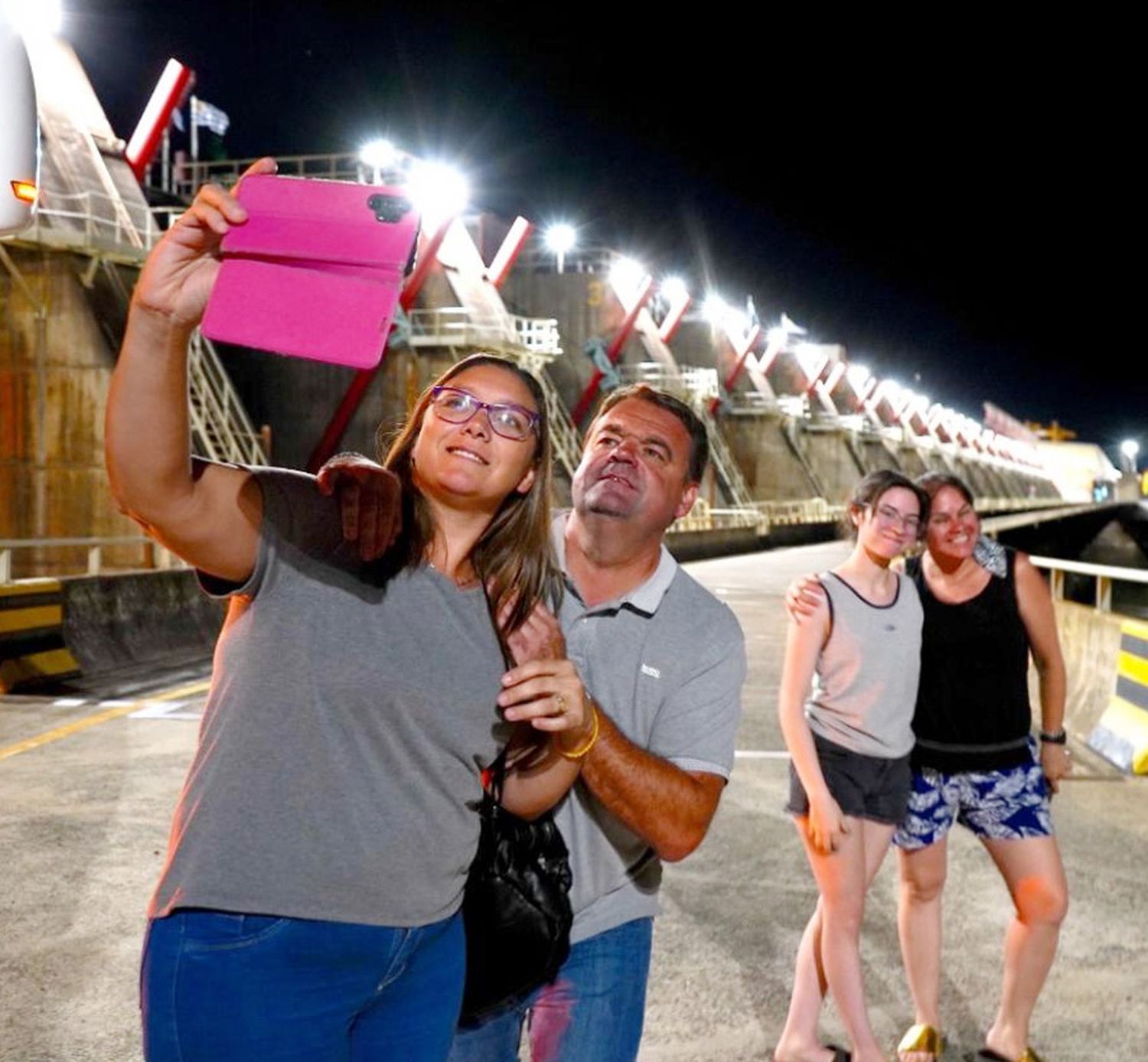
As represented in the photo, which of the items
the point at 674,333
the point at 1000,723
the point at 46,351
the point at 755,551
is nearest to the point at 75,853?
the point at 1000,723

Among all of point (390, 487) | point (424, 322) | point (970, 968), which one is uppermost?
point (424, 322)

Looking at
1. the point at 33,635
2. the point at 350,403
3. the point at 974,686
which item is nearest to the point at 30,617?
the point at 33,635

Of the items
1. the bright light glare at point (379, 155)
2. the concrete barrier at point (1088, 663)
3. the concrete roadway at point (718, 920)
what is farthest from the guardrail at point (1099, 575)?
the bright light glare at point (379, 155)

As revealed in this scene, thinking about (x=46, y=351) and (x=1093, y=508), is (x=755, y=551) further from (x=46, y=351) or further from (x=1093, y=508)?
(x=1093, y=508)

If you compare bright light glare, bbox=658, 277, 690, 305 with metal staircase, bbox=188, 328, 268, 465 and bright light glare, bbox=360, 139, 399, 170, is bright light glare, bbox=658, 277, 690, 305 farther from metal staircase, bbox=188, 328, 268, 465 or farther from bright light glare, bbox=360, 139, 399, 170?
metal staircase, bbox=188, 328, 268, 465

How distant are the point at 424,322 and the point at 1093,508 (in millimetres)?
71552

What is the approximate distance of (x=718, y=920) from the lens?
17.0ft

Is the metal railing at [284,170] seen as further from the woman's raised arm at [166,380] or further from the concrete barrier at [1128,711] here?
the woman's raised arm at [166,380]

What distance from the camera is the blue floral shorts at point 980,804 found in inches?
159

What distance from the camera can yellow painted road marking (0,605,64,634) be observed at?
10.7 m

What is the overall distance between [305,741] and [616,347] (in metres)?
53.1

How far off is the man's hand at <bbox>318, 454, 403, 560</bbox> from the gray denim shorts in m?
2.37

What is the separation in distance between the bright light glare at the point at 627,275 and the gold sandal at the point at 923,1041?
53.6 meters

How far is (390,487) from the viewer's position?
1949mm
